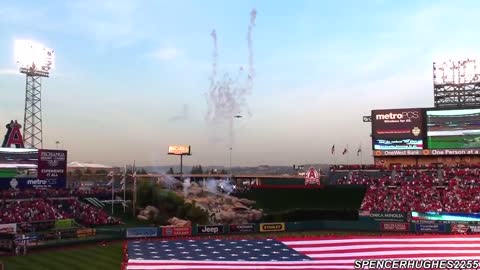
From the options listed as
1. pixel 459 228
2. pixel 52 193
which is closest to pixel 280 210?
pixel 459 228

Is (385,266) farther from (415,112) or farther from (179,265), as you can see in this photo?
(415,112)

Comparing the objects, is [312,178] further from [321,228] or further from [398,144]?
[321,228]

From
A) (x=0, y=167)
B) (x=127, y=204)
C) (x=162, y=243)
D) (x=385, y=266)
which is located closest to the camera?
(x=385, y=266)

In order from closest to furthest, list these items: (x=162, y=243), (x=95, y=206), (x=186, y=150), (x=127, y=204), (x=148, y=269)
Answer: (x=148, y=269)
(x=162, y=243)
(x=95, y=206)
(x=127, y=204)
(x=186, y=150)

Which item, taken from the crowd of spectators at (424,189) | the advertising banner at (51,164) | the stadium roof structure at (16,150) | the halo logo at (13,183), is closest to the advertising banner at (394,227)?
the crowd of spectators at (424,189)

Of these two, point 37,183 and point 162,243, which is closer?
point 162,243

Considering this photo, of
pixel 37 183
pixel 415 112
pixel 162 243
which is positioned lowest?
pixel 162 243

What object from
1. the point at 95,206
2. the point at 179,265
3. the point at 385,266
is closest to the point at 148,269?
the point at 179,265
